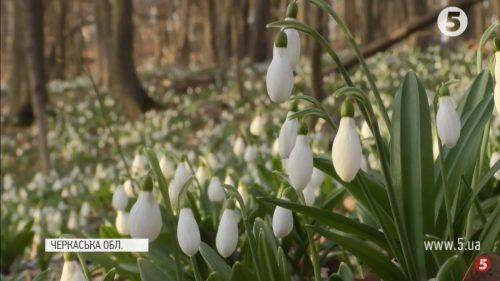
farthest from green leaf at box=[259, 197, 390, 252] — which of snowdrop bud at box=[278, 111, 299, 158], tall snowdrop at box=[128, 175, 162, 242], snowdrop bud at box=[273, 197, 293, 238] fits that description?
tall snowdrop at box=[128, 175, 162, 242]

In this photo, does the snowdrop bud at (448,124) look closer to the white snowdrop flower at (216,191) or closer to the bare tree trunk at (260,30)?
the white snowdrop flower at (216,191)

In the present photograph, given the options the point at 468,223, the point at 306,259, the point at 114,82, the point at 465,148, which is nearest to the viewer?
the point at 468,223

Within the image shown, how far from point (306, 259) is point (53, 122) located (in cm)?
1183

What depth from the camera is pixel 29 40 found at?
727 cm

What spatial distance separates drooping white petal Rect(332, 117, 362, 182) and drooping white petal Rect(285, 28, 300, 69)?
0.29 m

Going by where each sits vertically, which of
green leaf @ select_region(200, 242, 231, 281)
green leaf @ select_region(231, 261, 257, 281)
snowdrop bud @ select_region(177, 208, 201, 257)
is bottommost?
green leaf @ select_region(200, 242, 231, 281)

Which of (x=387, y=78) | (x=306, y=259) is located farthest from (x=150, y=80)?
(x=306, y=259)

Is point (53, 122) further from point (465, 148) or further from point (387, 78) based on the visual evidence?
point (465, 148)

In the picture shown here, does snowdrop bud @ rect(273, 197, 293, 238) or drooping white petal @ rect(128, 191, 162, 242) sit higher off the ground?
drooping white petal @ rect(128, 191, 162, 242)

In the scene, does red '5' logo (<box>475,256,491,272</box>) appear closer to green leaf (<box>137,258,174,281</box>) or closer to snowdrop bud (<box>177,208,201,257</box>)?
snowdrop bud (<box>177,208,201,257</box>)

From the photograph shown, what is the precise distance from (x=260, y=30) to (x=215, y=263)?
15216 mm

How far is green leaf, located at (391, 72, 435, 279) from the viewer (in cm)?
189

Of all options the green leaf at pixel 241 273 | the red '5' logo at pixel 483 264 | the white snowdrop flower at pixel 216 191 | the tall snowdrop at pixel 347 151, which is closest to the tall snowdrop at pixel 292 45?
the tall snowdrop at pixel 347 151

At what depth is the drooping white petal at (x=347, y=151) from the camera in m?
1.54
